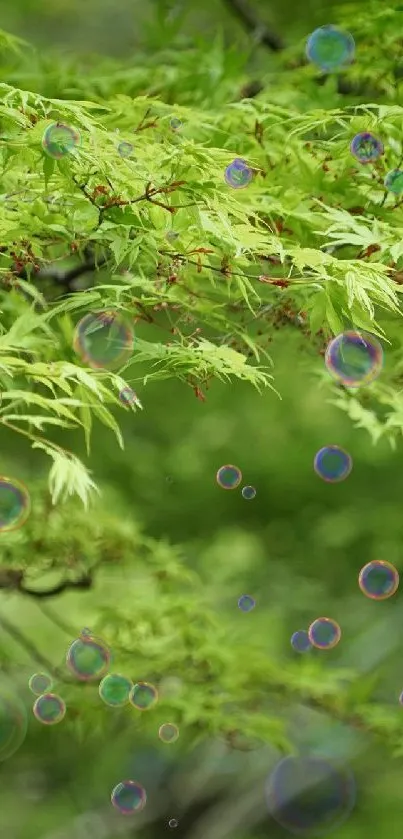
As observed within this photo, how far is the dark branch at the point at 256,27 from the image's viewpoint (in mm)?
4918

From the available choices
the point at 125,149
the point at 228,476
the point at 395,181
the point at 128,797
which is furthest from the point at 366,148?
the point at 128,797

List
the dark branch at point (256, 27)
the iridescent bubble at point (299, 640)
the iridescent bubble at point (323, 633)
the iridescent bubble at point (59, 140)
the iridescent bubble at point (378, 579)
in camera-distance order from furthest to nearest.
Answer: the iridescent bubble at point (299, 640) → the dark branch at point (256, 27) → the iridescent bubble at point (323, 633) → the iridescent bubble at point (378, 579) → the iridescent bubble at point (59, 140)

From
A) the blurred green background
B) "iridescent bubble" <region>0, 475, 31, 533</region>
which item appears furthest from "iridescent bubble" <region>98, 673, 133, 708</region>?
the blurred green background

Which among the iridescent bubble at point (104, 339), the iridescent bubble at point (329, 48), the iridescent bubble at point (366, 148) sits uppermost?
the iridescent bubble at point (329, 48)

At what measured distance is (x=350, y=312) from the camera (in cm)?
239

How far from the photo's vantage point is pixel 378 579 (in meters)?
4.46

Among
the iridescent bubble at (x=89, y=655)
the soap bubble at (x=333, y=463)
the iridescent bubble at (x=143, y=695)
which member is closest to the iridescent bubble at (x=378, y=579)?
the soap bubble at (x=333, y=463)

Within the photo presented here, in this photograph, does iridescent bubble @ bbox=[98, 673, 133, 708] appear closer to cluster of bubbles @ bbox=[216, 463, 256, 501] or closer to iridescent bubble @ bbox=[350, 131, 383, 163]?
cluster of bubbles @ bbox=[216, 463, 256, 501]

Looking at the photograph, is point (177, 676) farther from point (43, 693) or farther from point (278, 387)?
point (278, 387)

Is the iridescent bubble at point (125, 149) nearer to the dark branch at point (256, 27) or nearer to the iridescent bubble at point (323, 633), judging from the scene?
the dark branch at point (256, 27)

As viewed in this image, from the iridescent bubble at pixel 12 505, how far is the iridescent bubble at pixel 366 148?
54.9 inches

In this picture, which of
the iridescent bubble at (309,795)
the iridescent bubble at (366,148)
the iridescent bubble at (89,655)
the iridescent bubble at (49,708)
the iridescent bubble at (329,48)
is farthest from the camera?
the iridescent bubble at (309,795)

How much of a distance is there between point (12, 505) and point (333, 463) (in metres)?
1.57

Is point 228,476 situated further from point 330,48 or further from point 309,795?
point 309,795
